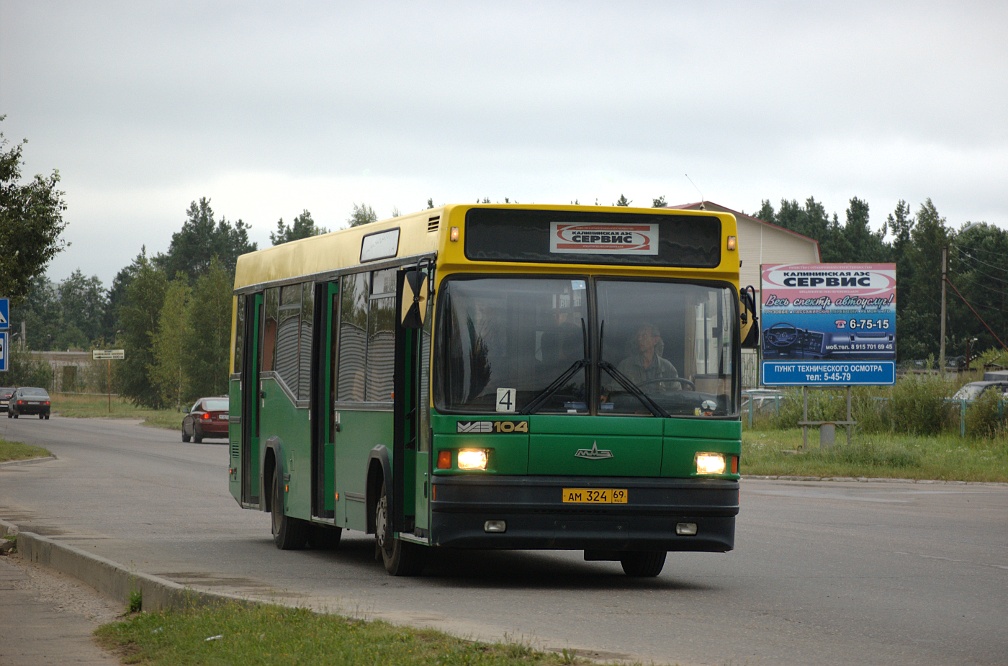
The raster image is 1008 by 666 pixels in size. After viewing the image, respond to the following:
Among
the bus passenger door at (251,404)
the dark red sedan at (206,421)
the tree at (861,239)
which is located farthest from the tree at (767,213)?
the bus passenger door at (251,404)

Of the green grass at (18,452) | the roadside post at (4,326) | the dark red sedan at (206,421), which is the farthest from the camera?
the dark red sedan at (206,421)

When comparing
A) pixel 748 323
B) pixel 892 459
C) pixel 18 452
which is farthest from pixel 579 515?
pixel 18 452

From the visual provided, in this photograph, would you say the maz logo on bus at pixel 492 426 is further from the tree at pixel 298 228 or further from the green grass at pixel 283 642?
the tree at pixel 298 228

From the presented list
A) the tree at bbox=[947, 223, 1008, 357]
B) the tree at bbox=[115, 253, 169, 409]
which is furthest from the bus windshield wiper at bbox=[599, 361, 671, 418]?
the tree at bbox=[947, 223, 1008, 357]

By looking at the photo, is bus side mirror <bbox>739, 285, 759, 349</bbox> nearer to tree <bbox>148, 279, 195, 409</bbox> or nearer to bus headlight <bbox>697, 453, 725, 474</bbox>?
bus headlight <bbox>697, 453, 725, 474</bbox>

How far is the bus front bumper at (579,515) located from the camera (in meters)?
11.7

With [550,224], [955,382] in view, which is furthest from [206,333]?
[550,224]

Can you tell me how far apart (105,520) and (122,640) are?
9.94 metres

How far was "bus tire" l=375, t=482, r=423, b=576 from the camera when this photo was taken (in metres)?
12.8

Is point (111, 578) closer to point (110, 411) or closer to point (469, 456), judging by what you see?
point (469, 456)

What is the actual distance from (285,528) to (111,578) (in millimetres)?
3455

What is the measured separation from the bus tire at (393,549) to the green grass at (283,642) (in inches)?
107

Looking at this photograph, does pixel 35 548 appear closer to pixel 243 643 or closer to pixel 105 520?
pixel 105 520

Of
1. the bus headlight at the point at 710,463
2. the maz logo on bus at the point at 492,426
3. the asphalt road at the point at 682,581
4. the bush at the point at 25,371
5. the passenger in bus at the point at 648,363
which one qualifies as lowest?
the asphalt road at the point at 682,581
